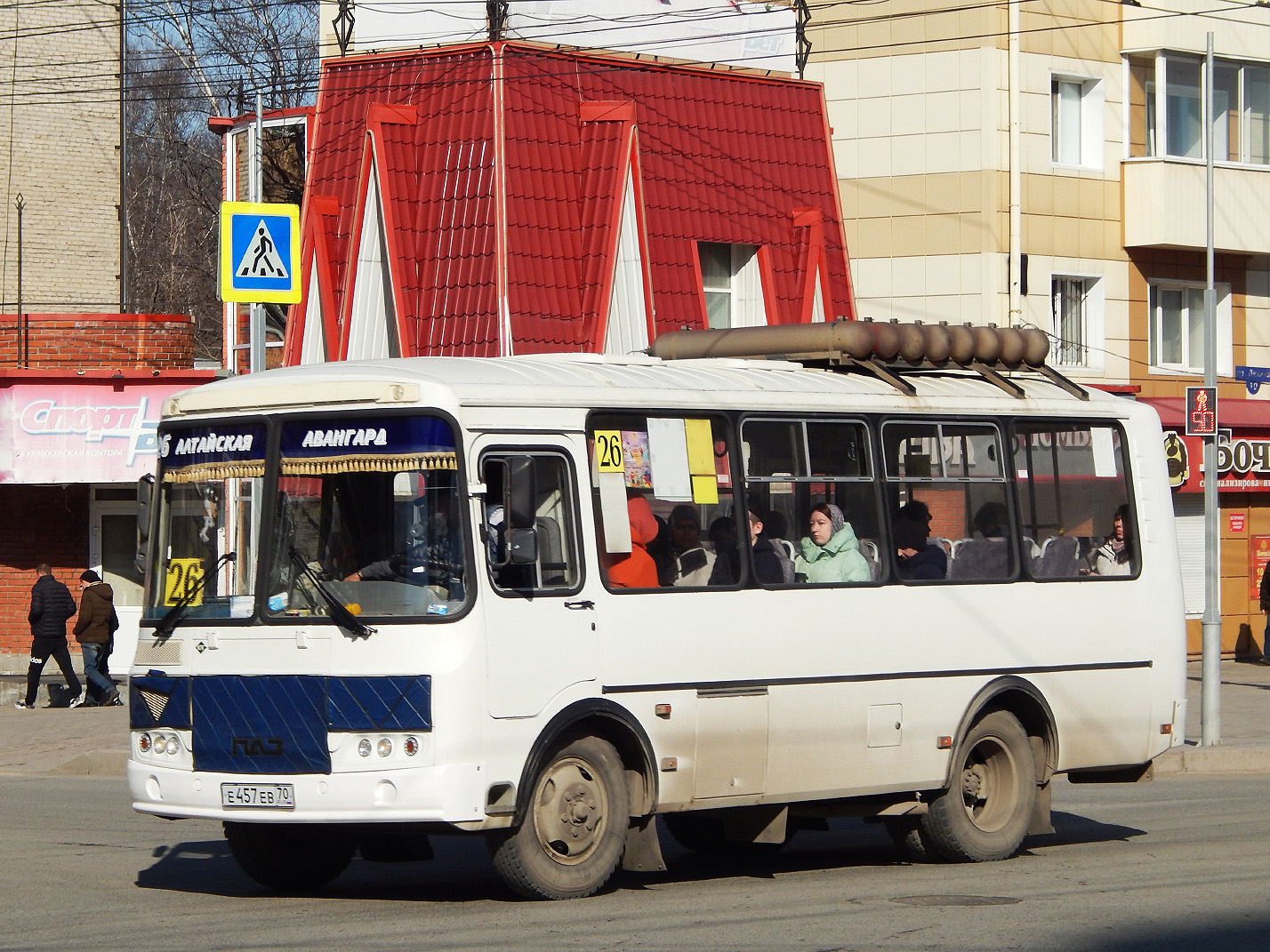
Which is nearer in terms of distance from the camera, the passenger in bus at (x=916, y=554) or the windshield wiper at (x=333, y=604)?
the windshield wiper at (x=333, y=604)

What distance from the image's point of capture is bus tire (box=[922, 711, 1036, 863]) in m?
11.4

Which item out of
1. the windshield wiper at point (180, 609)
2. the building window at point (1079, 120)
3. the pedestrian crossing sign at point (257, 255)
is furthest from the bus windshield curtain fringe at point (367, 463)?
the building window at point (1079, 120)

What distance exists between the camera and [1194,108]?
3109cm

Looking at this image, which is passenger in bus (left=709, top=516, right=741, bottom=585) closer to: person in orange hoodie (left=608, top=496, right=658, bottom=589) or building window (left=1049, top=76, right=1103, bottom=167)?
person in orange hoodie (left=608, top=496, right=658, bottom=589)

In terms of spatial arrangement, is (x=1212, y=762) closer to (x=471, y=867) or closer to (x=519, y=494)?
(x=471, y=867)

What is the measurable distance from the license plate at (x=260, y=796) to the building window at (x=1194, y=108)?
2419cm

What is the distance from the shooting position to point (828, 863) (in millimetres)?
11617

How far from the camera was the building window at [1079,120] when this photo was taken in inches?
1185

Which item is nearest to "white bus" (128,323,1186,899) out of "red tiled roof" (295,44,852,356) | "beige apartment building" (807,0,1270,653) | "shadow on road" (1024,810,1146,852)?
"shadow on road" (1024,810,1146,852)

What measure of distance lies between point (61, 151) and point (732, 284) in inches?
486

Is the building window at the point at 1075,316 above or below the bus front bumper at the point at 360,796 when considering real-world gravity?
above

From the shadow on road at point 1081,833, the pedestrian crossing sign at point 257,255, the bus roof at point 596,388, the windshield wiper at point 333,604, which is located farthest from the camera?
the pedestrian crossing sign at point 257,255

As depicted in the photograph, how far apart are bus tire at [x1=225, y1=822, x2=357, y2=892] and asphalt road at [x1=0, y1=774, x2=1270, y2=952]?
17cm

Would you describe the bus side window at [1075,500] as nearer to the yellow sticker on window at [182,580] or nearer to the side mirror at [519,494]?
the side mirror at [519,494]
